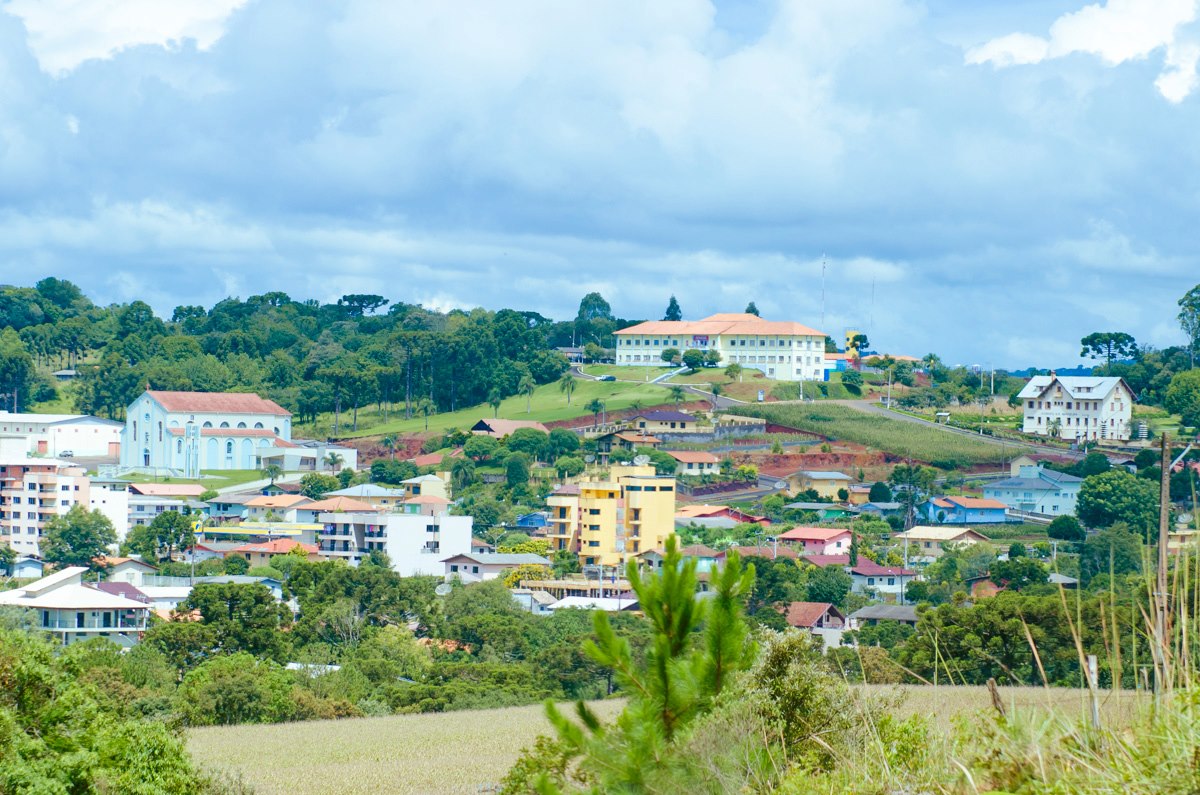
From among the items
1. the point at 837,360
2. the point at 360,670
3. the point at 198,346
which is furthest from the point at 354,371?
the point at 360,670

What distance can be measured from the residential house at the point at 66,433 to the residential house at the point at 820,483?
114ft

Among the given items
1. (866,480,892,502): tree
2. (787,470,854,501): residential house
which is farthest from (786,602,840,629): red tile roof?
(787,470,854,501): residential house

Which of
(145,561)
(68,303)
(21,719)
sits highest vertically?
(68,303)

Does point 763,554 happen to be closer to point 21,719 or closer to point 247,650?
point 247,650

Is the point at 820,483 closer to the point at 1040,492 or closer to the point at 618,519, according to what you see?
the point at 1040,492

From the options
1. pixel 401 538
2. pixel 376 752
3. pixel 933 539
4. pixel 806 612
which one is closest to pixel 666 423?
pixel 933 539

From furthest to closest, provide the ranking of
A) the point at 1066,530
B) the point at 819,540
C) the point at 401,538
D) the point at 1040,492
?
the point at 1040,492 → the point at 401,538 → the point at 1066,530 → the point at 819,540

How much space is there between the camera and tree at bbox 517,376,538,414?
80675 mm

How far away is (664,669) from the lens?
8555mm

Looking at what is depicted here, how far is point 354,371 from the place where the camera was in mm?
81000

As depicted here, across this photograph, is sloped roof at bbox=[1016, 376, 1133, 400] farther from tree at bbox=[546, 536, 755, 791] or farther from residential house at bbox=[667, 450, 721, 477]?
tree at bbox=[546, 536, 755, 791]

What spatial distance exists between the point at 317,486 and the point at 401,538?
12.9m

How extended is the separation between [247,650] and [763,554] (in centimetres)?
1879

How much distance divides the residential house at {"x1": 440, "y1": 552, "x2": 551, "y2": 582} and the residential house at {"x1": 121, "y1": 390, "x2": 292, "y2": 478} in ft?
93.3
